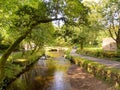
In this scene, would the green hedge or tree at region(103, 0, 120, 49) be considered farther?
tree at region(103, 0, 120, 49)

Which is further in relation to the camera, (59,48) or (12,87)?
(59,48)

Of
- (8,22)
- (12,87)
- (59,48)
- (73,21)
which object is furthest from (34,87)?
(59,48)

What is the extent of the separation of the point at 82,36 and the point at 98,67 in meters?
25.8

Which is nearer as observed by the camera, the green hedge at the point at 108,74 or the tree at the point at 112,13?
the green hedge at the point at 108,74

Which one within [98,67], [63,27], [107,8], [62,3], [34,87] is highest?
[107,8]

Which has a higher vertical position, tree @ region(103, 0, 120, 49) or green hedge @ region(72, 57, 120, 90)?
tree @ region(103, 0, 120, 49)

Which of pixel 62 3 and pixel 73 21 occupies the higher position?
pixel 62 3

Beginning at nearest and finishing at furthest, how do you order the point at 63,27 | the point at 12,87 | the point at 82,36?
1. the point at 63,27
2. the point at 12,87
3. the point at 82,36

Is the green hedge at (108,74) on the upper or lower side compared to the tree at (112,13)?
lower

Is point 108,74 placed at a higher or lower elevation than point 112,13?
lower

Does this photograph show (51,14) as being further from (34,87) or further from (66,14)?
(34,87)

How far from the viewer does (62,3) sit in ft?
40.7

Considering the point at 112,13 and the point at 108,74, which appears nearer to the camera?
the point at 108,74

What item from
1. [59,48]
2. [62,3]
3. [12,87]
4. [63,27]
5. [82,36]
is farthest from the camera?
[59,48]
